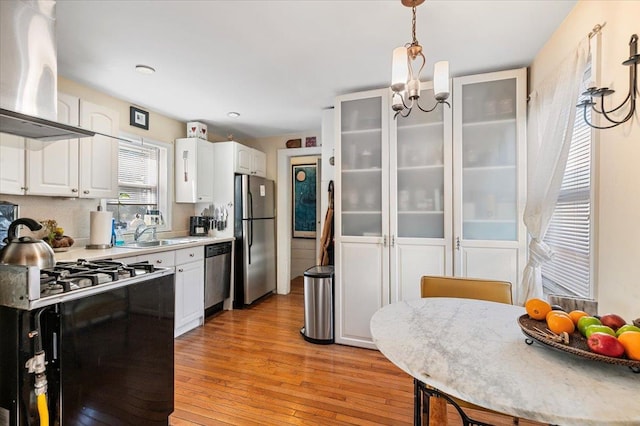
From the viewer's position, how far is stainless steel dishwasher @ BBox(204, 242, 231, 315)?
11.4 feet

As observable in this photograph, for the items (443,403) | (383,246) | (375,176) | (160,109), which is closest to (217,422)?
(443,403)

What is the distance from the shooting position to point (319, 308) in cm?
289

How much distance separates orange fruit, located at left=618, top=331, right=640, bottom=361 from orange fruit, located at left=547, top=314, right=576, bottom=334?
0.49ft

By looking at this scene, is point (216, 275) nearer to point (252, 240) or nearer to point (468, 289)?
point (252, 240)

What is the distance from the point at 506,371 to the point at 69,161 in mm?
3147

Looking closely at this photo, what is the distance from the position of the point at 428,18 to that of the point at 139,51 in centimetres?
200

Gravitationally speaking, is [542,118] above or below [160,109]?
below

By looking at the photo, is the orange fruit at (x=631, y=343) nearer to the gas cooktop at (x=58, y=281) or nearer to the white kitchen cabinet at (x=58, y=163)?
the gas cooktop at (x=58, y=281)

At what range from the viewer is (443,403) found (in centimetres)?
116

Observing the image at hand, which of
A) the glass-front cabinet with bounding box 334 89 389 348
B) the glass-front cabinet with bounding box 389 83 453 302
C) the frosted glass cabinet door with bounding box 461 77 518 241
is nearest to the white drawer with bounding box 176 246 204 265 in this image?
the glass-front cabinet with bounding box 334 89 389 348

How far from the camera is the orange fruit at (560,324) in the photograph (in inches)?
37.8

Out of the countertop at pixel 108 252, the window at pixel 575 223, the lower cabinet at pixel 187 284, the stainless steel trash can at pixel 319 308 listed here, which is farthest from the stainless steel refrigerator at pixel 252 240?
the window at pixel 575 223

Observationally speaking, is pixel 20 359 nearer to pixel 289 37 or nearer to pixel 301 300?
pixel 289 37

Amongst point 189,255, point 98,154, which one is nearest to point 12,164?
point 98,154
